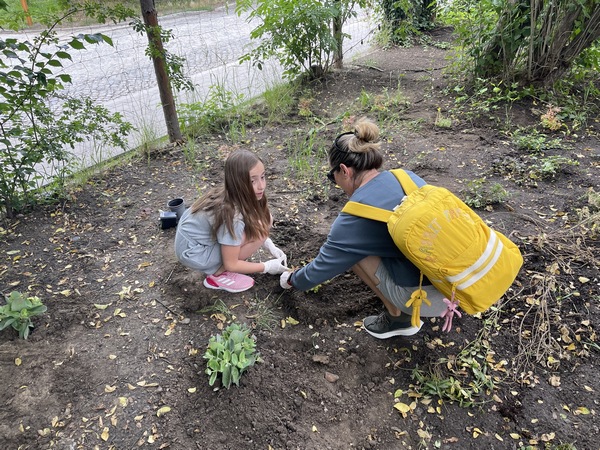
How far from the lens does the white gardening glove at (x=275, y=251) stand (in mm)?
2551

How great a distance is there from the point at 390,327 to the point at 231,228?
0.98 meters

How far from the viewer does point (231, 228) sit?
2.15 m

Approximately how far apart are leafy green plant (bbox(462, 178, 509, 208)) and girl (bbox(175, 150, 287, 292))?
1556 mm

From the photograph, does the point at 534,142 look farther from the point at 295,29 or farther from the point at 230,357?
the point at 230,357

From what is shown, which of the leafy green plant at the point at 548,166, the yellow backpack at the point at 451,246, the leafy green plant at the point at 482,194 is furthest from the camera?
the leafy green plant at the point at 548,166

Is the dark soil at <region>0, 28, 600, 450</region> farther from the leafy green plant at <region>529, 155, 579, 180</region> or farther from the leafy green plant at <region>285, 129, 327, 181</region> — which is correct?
the leafy green plant at <region>285, 129, 327, 181</region>

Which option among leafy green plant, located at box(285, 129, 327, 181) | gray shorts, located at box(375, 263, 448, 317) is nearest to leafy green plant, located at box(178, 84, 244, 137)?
leafy green plant, located at box(285, 129, 327, 181)

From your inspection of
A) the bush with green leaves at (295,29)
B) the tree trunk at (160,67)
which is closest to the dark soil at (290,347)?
the tree trunk at (160,67)

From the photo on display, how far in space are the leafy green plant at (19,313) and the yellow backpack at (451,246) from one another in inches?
70.2

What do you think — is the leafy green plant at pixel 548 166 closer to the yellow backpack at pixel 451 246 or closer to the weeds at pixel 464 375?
the weeds at pixel 464 375

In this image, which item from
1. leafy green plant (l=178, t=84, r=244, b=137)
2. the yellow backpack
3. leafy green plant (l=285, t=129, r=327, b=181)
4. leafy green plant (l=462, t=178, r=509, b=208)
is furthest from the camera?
leafy green plant (l=178, t=84, r=244, b=137)

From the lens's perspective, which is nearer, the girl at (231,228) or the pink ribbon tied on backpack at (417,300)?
the pink ribbon tied on backpack at (417,300)

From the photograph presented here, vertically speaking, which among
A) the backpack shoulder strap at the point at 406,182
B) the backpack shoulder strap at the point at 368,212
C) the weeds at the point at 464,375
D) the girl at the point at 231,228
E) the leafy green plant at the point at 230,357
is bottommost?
the weeds at the point at 464,375

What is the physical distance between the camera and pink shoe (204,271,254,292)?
7.91 ft
